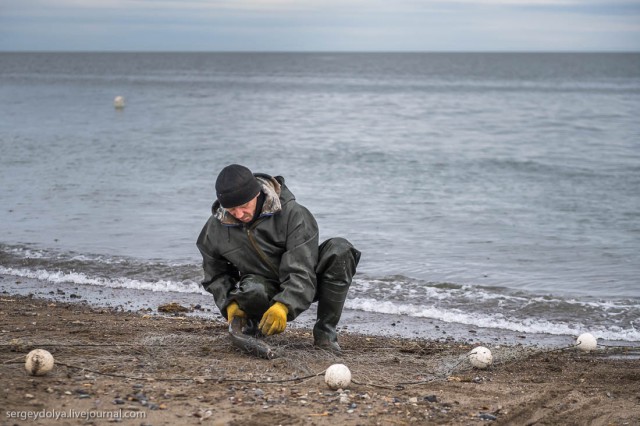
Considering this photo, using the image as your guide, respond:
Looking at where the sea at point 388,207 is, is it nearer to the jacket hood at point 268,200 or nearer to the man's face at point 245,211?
the jacket hood at point 268,200

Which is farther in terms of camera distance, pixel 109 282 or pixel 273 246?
pixel 109 282

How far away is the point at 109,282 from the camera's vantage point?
30.6 feet

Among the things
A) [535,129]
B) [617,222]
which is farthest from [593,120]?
[617,222]

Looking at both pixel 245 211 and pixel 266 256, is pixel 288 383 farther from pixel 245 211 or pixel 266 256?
pixel 245 211

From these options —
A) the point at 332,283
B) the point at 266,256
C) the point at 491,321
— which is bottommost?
the point at 491,321

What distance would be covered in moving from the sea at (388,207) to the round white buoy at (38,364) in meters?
3.57

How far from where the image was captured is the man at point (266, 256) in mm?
5371

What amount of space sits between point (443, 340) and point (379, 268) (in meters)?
2.88

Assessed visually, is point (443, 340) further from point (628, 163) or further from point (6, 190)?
point (628, 163)

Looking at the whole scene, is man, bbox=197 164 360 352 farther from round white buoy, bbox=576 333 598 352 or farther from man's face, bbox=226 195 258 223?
round white buoy, bbox=576 333 598 352

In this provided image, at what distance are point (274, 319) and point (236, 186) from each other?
889mm

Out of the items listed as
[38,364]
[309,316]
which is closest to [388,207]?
[309,316]

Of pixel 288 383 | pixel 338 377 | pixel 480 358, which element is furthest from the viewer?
pixel 480 358

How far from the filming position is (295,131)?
31.0 meters
